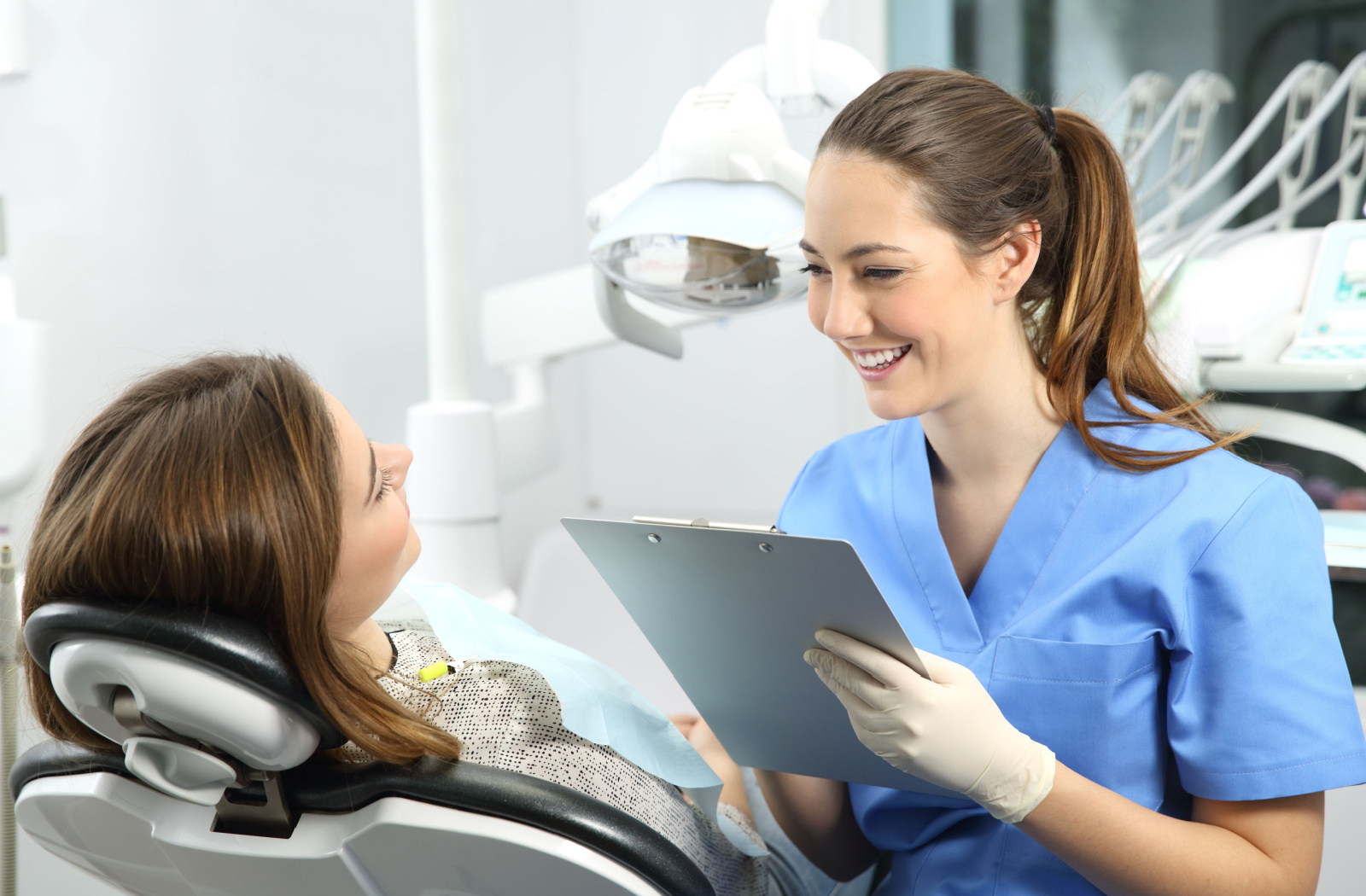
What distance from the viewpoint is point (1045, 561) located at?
1.00 meters

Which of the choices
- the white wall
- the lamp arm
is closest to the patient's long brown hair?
the white wall

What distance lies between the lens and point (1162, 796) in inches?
38.0

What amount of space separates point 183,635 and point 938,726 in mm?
537

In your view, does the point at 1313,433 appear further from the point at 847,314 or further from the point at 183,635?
the point at 183,635

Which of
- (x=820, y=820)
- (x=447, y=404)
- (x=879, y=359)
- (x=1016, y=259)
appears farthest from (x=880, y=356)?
(x=447, y=404)

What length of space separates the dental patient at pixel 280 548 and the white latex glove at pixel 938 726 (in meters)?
0.19

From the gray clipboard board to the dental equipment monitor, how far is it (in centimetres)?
121

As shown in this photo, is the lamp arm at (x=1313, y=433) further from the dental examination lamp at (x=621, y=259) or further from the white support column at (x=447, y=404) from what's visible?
the white support column at (x=447, y=404)

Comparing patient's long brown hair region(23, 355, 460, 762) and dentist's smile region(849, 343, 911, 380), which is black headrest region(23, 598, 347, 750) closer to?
patient's long brown hair region(23, 355, 460, 762)

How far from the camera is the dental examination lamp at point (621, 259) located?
1.20m

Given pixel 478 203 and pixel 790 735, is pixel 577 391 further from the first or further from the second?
pixel 790 735

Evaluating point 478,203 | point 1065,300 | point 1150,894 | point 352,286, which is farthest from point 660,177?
point 478,203

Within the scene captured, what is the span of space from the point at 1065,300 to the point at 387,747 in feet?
2.50

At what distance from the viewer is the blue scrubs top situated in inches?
34.9
